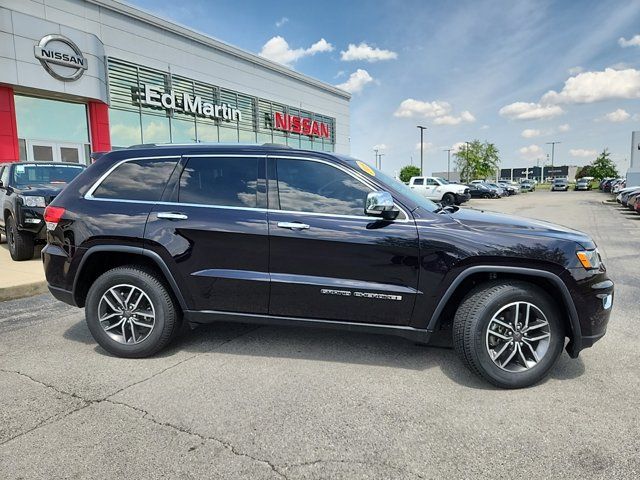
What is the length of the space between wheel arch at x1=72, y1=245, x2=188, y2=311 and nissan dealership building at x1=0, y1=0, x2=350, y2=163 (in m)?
7.08

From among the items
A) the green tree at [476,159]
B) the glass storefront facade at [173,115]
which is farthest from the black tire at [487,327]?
the green tree at [476,159]

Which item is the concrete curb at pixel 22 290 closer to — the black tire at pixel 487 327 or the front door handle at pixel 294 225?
the front door handle at pixel 294 225

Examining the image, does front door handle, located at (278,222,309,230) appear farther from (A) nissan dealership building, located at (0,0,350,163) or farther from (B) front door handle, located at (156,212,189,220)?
(A) nissan dealership building, located at (0,0,350,163)

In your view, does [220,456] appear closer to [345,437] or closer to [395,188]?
[345,437]

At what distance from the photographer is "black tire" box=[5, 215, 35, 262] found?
7430 millimetres

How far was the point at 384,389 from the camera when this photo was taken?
315 cm

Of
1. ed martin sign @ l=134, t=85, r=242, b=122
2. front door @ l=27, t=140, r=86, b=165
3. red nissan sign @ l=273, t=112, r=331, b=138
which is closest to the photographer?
front door @ l=27, t=140, r=86, b=165

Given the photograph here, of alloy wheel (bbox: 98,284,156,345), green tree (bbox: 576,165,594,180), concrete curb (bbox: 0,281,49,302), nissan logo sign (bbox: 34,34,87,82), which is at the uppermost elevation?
nissan logo sign (bbox: 34,34,87,82)

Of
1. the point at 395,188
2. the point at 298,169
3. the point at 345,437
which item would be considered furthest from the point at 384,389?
the point at 298,169

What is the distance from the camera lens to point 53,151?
16625mm

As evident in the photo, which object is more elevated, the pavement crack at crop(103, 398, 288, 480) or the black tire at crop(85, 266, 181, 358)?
the black tire at crop(85, 266, 181, 358)

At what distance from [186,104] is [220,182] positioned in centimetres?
2022

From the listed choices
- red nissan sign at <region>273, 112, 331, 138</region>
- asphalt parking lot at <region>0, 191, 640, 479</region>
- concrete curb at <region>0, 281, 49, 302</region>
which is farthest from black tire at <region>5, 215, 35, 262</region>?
red nissan sign at <region>273, 112, 331, 138</region>

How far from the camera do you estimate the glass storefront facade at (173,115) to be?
1889cm
